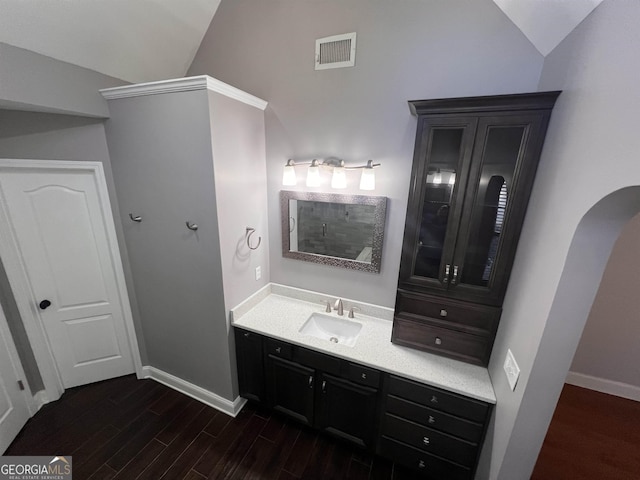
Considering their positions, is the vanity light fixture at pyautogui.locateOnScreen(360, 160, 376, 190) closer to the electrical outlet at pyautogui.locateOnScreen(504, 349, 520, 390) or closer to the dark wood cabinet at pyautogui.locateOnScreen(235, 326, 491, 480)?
the dark wood cabinet at pyautogui.locateOnScreen(235, 326, 491, 480)

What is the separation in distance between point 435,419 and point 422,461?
0.38 metres

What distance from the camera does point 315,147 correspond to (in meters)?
2.15

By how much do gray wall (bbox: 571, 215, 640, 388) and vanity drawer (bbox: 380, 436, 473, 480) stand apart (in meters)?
1.97

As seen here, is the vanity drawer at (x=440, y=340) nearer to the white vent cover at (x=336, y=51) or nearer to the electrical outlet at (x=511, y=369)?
the electrical outlet at (x=511, y=369)

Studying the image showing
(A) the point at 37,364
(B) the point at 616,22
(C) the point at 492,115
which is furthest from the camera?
(A) the point at 37,364

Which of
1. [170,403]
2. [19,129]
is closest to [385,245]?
[170,403]

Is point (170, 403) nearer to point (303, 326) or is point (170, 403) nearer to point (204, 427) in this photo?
point (204, 427)

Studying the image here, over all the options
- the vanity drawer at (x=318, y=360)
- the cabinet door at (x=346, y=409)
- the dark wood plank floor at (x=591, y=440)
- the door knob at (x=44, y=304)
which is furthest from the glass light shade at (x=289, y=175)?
the dark wood plank floor at (x=591, y=440)

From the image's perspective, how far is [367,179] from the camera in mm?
1927

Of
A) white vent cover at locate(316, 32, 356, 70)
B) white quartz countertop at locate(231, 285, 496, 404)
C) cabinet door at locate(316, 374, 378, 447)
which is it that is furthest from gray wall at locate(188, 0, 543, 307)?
cabinet door at locate(316, 374, 378, 447)

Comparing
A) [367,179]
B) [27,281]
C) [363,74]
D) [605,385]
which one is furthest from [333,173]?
[605,385]

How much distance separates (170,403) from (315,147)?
2.69 m

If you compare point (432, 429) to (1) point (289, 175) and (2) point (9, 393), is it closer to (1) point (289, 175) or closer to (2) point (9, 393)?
(1) point (289, 175)

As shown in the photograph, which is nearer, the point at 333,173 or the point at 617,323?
the point at 333,173
